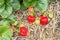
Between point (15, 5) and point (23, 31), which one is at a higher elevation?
point (15, 5)

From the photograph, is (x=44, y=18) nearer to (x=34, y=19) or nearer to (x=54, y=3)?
(x=34, y=19)

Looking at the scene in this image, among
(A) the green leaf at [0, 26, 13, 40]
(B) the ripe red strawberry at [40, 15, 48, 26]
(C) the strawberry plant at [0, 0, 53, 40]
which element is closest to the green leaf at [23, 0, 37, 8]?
(C) the strawberry plant at [0, 0, 53, 40]

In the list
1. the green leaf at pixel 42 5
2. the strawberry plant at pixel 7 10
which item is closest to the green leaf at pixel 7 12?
the strawberry plant at pixel 7 10

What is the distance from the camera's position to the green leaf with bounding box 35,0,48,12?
82.1 inches

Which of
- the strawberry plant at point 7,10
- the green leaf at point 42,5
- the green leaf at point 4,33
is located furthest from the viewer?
the green leaf at point 42,5

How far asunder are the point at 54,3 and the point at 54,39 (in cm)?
44

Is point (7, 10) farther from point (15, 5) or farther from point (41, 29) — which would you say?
point (41, 29)

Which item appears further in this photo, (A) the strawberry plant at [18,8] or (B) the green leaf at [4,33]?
(A) the strawberry plant at [18,8]

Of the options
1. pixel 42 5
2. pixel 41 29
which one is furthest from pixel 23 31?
pixel 42 5

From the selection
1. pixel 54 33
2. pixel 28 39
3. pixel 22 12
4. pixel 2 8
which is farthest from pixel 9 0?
pixel 54 33

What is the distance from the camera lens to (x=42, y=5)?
209 centimetres

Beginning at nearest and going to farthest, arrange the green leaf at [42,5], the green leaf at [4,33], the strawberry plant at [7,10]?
the green leaf at [4,33]
the strawberry plant at [7,10]
the green leaf at [42,5]

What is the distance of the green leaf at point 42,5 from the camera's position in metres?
2.09

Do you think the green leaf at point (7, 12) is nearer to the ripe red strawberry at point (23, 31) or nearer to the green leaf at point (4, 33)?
the ripe red strawberry at point (23, 31)
